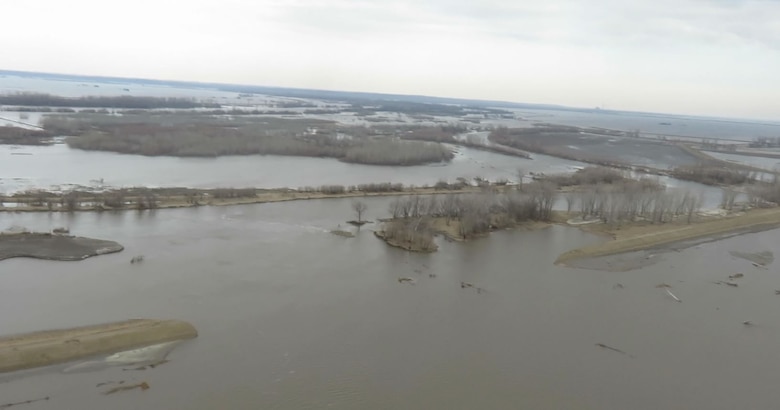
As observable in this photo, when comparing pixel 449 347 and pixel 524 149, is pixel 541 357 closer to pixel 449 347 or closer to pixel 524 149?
pixel 449 347

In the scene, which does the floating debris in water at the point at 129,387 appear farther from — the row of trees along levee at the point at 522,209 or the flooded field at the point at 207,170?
the flooded field at the point at 207,170

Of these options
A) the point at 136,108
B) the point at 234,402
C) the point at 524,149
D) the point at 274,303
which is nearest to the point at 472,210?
the point at 274,303

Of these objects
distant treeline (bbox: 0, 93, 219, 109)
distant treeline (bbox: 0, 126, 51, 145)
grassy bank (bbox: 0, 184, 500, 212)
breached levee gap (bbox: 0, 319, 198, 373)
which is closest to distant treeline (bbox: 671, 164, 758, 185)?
grassy bank (bbox: 0, 184, 500, 212)

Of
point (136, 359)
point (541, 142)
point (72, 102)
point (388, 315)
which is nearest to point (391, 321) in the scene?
point (388, 315)

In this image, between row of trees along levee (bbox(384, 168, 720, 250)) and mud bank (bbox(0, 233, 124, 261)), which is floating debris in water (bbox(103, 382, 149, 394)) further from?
row of trees along levee (bbox(384, 168, 720, 250))

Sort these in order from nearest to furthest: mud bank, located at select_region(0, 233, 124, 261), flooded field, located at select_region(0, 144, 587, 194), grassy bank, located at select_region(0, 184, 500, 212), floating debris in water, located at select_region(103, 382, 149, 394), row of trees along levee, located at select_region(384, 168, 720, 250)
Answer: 1. floating debris in water, located at select_region(103, 382, 149, 394)
2. mud bank, located at select_region(0, 233, 124, 261)
3. row of trees along levee, located at select_region(384, 168, 720, 250)
4. grassy bank, located at select_region(0, 184, 500, 212)
5. flooded field, located at select_region(0, 144, 587, 194)

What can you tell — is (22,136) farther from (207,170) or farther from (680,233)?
(680,233)
